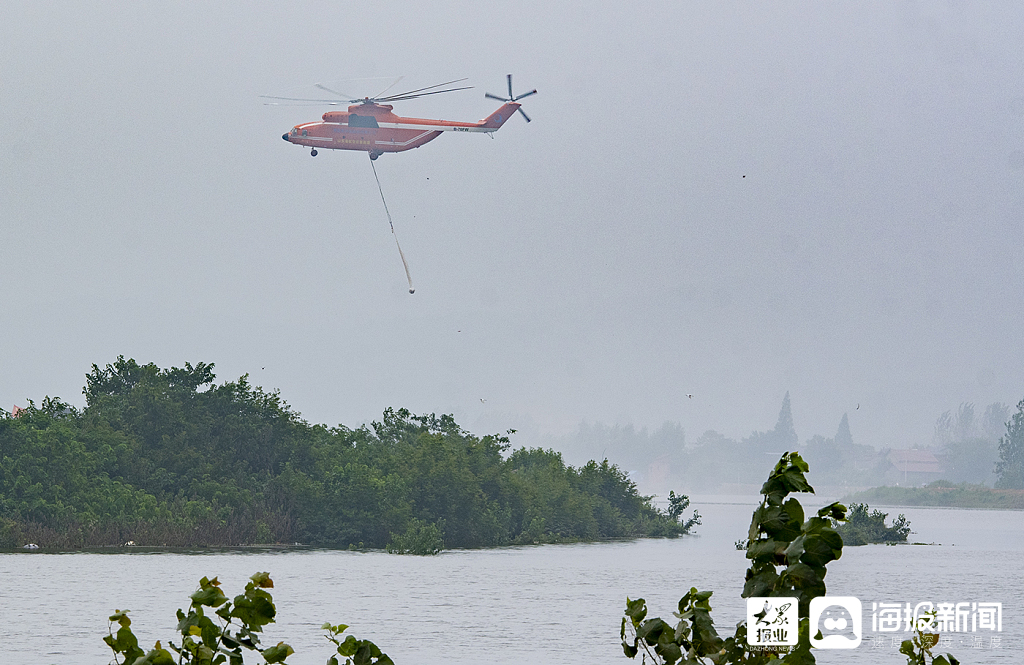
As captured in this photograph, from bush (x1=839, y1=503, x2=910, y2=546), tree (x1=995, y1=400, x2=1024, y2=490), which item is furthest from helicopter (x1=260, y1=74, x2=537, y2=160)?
tree (x1=995, y1=400, x2=1024, y2=490)

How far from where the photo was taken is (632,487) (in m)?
86.2

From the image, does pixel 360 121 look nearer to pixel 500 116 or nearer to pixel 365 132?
pixel 365 132

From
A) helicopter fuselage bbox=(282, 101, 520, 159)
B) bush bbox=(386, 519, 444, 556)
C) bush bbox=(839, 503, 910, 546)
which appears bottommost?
bush bbox=(386, 519, 444, 556)

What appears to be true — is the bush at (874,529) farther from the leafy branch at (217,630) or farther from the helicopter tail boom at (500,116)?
the leafy branch at (217,630)

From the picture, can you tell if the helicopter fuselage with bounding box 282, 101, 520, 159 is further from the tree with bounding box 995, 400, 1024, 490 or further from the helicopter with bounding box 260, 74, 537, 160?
the tree with bounding box 995, 400, 1024, 490

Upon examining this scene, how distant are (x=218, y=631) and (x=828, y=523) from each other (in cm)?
163

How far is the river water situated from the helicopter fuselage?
804 inches

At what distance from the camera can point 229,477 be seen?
215 ft

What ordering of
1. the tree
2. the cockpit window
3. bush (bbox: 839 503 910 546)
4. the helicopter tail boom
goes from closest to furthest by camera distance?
the cockpit window
the helicopter tail boom
bush (bbox: 839 503 910 546)
the tree

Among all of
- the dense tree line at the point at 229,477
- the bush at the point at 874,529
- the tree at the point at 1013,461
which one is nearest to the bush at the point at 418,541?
the dense tree line at the point at 229,477

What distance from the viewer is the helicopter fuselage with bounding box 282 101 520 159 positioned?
64.6m

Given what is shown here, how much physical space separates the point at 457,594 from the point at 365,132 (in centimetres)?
2937

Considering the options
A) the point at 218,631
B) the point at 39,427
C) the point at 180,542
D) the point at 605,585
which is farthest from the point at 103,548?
the point at 218,631

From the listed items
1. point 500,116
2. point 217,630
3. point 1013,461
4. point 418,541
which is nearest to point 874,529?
point 418,541
